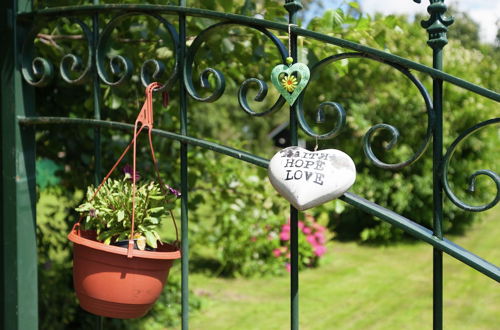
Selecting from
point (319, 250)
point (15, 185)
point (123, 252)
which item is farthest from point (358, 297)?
point (123, 252)

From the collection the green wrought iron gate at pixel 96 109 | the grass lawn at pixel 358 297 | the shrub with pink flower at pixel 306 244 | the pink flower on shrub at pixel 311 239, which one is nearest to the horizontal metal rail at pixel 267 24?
the green wrought iron gate at pixel 96 109

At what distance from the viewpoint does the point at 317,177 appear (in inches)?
47.6

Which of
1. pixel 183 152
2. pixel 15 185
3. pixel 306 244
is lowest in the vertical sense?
pixel 306 244

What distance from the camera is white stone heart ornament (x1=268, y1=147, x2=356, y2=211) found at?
3.96 feet

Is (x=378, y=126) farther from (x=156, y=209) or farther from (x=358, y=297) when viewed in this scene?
(x=358, y=297)

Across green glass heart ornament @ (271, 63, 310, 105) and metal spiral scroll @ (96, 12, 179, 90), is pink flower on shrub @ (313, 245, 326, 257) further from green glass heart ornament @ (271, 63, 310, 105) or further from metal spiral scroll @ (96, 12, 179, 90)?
green glass heart ornament @ (271, 63, 310, 105)

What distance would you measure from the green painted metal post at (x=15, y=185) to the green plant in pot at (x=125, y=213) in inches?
13.6

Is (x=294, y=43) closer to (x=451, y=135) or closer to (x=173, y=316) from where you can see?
(x=173, y=316)

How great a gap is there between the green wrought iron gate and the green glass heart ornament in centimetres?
3

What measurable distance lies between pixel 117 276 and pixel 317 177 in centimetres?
56

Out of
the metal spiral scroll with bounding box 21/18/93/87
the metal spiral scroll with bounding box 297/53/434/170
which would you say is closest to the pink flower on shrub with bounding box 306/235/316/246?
the metal spiral scroll with bounding box 21/18/93/87

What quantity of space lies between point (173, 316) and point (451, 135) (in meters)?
4.14

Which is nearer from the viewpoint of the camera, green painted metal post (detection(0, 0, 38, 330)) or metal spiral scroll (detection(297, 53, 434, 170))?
metal spiral scroll (detection(297, 53, 434, 170))

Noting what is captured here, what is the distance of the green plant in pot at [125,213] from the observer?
4.69 ft
